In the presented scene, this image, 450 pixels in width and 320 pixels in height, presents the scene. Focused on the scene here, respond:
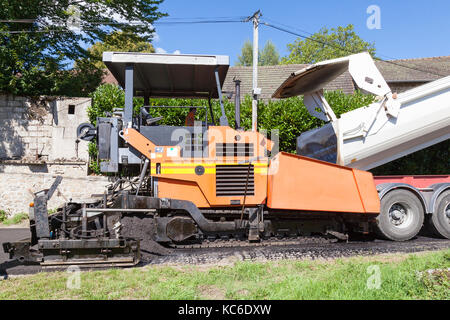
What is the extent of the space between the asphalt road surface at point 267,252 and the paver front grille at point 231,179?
35.3 inches

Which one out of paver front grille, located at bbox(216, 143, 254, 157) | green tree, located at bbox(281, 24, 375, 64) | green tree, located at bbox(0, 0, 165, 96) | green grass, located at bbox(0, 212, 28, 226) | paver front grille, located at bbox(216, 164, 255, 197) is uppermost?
green tree, located at bbox(281, 24, 375, 64)

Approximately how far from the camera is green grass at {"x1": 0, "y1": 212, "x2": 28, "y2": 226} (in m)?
9.32

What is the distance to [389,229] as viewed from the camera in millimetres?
6035

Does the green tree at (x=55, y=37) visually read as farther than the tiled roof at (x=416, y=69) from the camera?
No

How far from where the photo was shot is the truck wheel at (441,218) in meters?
6.26

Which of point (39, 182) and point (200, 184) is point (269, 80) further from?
point (200, 184)

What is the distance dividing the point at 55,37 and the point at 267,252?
10797 mm

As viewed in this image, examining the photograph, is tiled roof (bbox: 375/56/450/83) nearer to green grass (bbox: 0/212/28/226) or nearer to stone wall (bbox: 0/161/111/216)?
stone wall (bbox: 0/161/111/216)

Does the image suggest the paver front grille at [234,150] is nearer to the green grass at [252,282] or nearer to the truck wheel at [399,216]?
the green grass at [252,282]

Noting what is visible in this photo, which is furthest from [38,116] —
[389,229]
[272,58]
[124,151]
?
[272,58]

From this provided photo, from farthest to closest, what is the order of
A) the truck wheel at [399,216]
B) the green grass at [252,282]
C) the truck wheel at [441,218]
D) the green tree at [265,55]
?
the green tree at [265,55]
the truck wheel at [441,218]
the truck wheel at [399,216]
the green grass at [252,282]

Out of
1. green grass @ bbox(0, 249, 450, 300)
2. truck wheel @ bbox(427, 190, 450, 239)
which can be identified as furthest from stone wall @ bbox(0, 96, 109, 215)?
truck wheel @ bbox(427, 190, 450, 239)

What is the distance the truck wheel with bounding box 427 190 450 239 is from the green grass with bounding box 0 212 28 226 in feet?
32.6

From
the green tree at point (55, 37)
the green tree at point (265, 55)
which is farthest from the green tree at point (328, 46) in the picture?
the green tree at point (55, 37)
